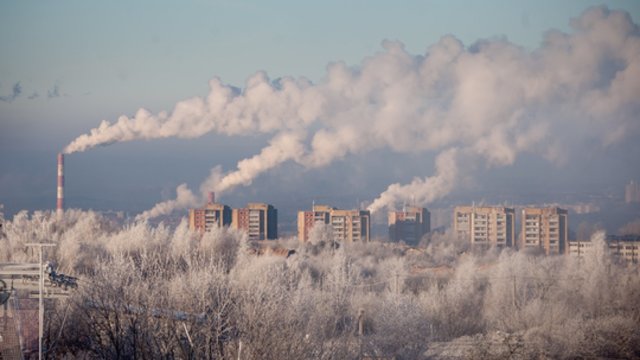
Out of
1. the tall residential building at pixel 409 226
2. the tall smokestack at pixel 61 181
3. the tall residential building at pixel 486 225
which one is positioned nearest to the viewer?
the tall smokestack at pixel 61 181

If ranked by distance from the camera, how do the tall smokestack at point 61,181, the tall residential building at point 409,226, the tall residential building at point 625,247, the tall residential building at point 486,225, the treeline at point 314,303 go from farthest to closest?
the tall residential building at point 409,226
the tall residential building at point 486,225
the tall smokestack at point 61,181
the tall residential building at point 625,247
the treeline at point 314,303

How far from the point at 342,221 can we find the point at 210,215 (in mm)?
9120

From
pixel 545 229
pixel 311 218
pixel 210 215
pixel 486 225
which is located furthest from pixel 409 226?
pixel 210 215

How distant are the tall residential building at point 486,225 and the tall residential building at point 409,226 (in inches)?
118

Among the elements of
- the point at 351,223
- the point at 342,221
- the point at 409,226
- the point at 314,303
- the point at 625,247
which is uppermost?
the point at 342,221

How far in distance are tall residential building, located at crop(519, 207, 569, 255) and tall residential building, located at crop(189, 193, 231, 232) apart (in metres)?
18.5

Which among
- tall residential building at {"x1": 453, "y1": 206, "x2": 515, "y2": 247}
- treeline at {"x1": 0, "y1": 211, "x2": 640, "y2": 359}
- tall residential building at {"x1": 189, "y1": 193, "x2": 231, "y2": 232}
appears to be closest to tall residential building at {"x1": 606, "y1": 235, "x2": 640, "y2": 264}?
treeline at {"x1": 0, "y1": 211, "x2": 640, "y2": 359}

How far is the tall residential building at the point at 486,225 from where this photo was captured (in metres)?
60.7

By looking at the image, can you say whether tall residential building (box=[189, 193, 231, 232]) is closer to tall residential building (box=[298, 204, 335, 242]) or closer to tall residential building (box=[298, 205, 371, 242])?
tall residential building (box=[298, 204, 335, 242])

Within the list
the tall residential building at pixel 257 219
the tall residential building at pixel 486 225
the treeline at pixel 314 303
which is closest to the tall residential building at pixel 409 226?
the tall residential building at pixel 486 225

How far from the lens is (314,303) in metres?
19.0

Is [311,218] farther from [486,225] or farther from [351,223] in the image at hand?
[486,225]

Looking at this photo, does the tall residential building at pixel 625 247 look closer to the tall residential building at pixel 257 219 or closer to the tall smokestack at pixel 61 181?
the tall residential building at pixel 257 219

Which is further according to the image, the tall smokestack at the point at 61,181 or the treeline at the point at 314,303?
the tall smokestack at the point at 61,181
